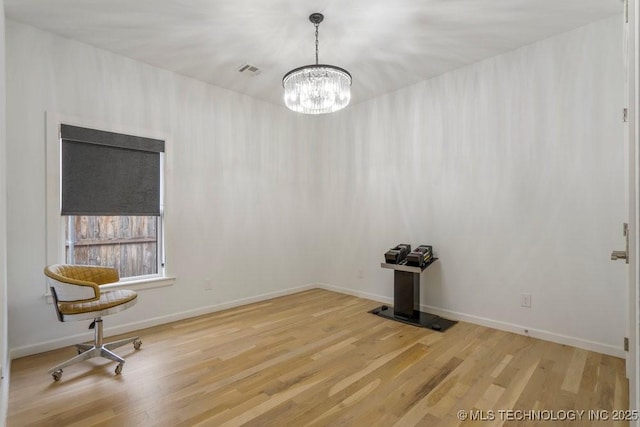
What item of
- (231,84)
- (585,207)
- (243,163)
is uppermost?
(231,84)

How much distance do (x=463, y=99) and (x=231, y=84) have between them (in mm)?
2779

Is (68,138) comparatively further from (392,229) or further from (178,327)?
(392,229)

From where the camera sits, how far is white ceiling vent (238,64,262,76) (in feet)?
12.0

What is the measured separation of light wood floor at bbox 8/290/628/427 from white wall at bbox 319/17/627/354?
17.5 inches

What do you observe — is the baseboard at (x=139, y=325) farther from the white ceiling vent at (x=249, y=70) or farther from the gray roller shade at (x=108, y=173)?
the white ceiling vent at (x=249, y=70)

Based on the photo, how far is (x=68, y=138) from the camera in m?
3.05

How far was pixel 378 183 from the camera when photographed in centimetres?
452

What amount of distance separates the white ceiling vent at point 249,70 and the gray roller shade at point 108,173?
1222 millimetres

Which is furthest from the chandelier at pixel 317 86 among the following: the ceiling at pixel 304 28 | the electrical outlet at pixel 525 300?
the electrical outlet at pixel 525 300

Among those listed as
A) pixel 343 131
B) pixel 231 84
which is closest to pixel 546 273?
pixel 343 131

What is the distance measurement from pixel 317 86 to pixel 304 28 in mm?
687

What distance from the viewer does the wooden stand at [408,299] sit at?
363 cm

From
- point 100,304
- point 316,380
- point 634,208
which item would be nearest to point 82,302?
point 100,304

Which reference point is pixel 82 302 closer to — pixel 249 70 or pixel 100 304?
pixel 100 304
